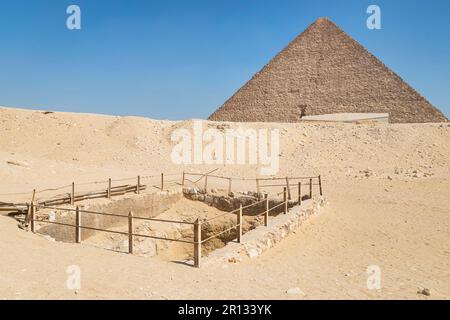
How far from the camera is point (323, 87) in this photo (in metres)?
48.8

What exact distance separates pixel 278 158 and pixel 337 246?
14122 mm

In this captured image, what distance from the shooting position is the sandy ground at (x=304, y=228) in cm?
486

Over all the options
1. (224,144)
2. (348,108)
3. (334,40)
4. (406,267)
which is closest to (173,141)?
(224,144)

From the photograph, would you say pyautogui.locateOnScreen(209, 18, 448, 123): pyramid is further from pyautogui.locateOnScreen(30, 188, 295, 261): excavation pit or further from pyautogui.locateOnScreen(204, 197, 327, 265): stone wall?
pyautogui.locateOnScreen(204, 197, 327, 265): stone wall

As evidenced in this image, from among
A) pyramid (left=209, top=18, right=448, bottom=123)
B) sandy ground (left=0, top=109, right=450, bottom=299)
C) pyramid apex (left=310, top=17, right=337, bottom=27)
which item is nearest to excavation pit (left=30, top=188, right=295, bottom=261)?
sandy ground (left=0, top=109, right=450, bottom=299)

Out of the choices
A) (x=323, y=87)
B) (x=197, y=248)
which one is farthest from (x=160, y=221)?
(x=323, y=87)

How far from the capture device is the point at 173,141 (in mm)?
23844

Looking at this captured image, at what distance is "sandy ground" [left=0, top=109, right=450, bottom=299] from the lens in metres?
4.86

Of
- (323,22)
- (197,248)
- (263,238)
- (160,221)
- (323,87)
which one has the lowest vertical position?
(160,221)

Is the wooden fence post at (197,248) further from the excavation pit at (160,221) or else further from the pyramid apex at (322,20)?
the pyramid apex at (322,20)

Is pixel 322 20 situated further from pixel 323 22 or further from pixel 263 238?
pixel 263 238

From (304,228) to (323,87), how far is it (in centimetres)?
4231

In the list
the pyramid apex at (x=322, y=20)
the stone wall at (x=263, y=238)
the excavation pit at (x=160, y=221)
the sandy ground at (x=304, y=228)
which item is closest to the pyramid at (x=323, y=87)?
the pyramid apex at (x=322, y=20)

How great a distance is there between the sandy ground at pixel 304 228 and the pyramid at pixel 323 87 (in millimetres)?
18857
